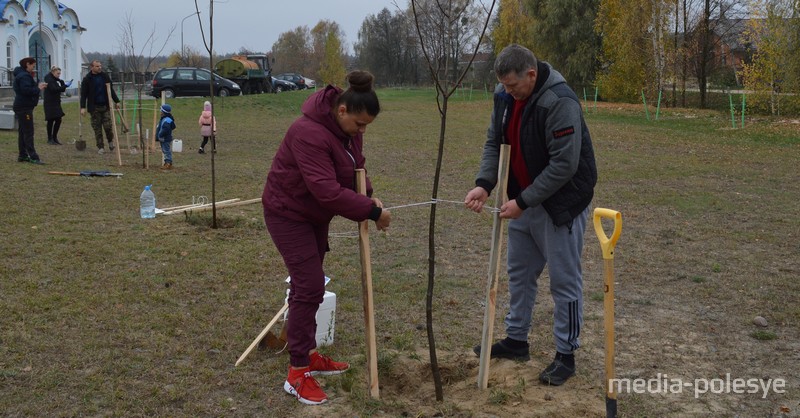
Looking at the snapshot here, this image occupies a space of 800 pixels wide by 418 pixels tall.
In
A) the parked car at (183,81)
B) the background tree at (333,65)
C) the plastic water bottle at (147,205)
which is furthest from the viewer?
the background tree at (333,65)

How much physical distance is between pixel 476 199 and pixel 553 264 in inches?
22.8

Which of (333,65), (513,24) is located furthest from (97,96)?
(333,65)

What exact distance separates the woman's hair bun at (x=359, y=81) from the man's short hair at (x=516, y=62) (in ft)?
2.33

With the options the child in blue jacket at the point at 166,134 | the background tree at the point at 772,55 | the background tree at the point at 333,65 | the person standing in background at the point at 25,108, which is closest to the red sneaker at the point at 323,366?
the child in blue jacket at the point at 166,134

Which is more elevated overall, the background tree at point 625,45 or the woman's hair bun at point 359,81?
the background tree at point 625,45

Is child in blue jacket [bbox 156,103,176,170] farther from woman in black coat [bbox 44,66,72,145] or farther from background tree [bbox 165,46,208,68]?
background tree [bbox 165,46,208,68]

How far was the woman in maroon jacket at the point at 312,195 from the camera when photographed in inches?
150

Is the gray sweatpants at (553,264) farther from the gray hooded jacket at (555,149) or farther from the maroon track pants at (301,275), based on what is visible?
the maroon track pants at (301,275)

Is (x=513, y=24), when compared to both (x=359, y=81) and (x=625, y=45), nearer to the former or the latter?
(x=625, y=45)

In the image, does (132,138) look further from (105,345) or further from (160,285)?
(105,345)

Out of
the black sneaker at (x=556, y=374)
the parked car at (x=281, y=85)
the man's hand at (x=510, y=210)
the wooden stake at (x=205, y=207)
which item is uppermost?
the parked car at (x=281, y=85)

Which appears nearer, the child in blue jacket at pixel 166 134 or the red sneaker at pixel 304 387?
the red sneaker at pixel 304 387

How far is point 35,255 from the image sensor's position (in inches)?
278

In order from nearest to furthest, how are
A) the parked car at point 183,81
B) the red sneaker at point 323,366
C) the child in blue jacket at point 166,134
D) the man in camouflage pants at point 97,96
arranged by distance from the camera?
the red sneaker at point 323,366
the child in blue jacket at point 166,134
the man in camouflage pants at point 97,96
the parked car at point 183,81
